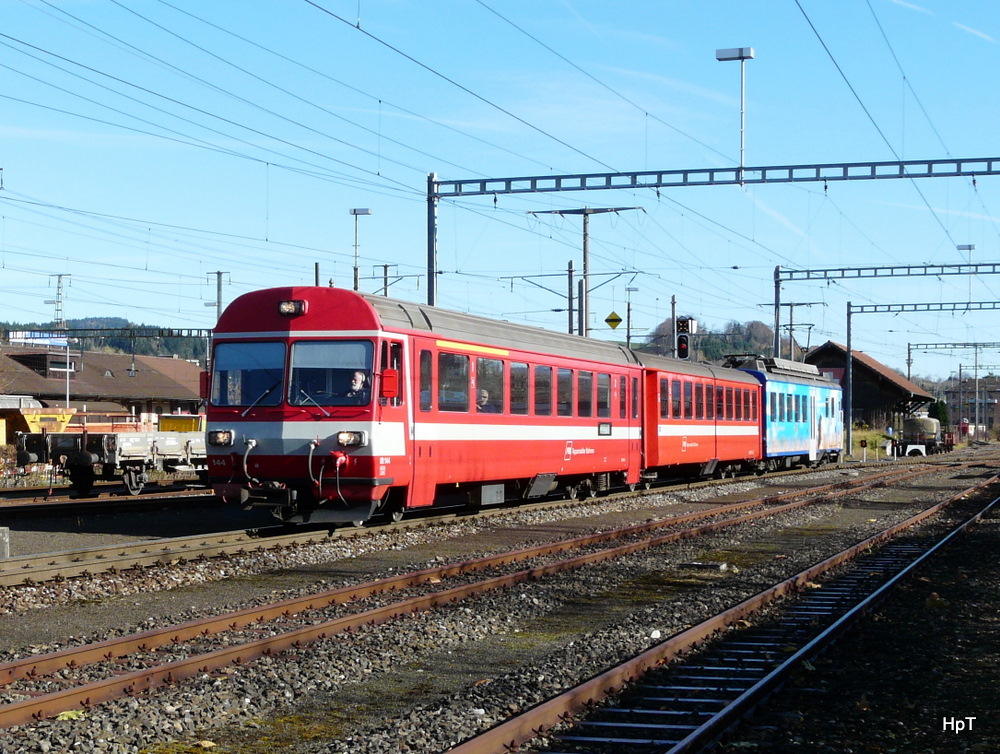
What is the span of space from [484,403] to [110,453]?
9184 millimetres

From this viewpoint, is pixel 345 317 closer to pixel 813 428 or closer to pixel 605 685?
pixel 605 685

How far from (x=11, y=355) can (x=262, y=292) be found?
191ft

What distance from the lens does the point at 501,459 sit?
18391mm

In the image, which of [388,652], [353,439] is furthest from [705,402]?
[388,652]

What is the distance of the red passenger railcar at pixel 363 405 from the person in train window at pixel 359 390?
15 mm

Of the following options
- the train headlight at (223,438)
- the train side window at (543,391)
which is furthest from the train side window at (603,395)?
the train headlight at (223,438)

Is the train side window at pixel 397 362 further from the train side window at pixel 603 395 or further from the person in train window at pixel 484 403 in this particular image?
the train side window at pixel 603 395

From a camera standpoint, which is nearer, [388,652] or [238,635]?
[388,652]

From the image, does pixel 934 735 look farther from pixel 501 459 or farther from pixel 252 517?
pixel 252 517

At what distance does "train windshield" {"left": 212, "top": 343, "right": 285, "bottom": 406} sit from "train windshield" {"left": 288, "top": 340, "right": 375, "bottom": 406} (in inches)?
9.5

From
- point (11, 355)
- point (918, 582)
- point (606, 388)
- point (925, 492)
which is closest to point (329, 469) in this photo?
point (918, 582)

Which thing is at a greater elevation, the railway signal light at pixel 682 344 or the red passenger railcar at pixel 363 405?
the railway signal light at pixel 682 344

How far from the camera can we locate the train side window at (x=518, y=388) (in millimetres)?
18688

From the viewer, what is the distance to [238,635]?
8984 millimetres
